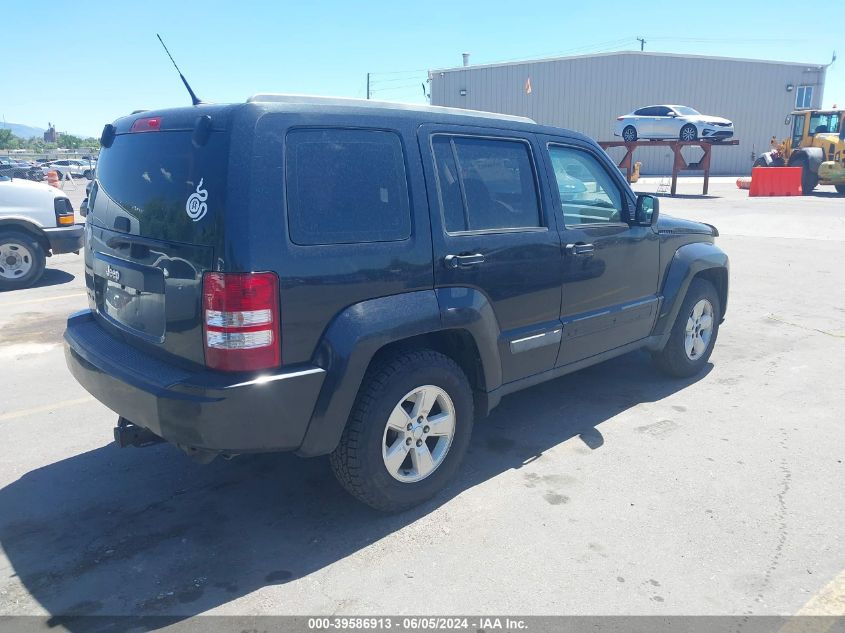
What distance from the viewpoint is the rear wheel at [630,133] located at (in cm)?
2559

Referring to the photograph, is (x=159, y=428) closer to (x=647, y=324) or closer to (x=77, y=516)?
(x=77, y=516)

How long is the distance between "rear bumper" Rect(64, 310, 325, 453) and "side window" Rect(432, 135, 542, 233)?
46.5 inches

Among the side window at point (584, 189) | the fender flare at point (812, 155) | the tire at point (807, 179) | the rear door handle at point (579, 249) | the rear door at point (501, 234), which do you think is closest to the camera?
the rear door at point (501, 234)

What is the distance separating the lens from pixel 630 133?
25750 millimetres

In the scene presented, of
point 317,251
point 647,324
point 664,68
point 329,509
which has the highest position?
point 664,68

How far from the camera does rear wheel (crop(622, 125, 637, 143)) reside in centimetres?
2559

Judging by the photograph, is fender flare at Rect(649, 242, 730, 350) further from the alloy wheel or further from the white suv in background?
the white suv in background

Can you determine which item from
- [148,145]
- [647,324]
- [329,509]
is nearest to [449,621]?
[329,509]

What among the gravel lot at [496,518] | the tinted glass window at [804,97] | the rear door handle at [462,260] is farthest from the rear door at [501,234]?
the tinted glass window at [804,97]

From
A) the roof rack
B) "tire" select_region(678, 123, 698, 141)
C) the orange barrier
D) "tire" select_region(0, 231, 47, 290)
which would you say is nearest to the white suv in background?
"tire" select_region(0, 231, 47, 290)

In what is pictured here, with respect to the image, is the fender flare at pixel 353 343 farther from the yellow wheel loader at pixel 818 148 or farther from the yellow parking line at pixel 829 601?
the yellow wheel loader at pixel 818 148

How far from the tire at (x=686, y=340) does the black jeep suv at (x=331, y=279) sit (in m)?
1.39

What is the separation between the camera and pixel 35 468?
3945 millimetres

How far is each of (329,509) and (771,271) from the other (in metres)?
8.95
